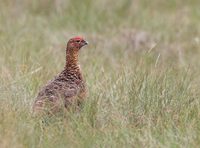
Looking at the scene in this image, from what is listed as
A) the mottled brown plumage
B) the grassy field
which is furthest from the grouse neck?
the grassy field

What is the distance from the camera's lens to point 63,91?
22.8 feet

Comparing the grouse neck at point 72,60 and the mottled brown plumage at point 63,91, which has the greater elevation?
the grouse neck at point 72,60

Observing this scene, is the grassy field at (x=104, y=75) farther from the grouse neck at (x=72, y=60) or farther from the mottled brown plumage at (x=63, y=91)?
the grouse neck at (x=72, y=60)

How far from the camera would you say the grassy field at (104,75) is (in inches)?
252

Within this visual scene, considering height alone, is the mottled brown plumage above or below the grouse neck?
below

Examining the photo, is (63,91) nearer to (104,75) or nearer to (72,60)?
(72,60)

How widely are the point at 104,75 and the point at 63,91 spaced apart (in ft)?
4.39

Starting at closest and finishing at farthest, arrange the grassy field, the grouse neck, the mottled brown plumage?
the grassy field < the mottled brown plumage < the grouse neck

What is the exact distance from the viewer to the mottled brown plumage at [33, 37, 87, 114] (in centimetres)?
680

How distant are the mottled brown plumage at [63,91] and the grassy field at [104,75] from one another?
3.8 inches

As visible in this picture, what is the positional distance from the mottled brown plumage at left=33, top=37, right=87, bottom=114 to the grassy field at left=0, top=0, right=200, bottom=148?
10 centimetres

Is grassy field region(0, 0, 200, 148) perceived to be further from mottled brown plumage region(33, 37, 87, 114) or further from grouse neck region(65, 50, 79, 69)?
grouse neck region(65, 50, 79, 69)

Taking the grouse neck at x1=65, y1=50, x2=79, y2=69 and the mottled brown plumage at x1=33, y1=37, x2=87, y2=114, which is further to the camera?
the grouse neck at x1=65, y1=50, x2=79, y2=69

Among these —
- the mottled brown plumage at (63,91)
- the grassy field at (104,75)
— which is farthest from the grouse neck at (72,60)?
the grassy field at (104,75)
